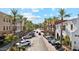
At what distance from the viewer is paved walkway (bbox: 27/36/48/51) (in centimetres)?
183

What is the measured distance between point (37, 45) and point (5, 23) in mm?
376

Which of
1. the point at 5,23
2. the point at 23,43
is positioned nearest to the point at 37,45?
the point at 23,43

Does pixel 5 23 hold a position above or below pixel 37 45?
above

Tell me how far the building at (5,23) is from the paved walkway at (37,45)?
253mm

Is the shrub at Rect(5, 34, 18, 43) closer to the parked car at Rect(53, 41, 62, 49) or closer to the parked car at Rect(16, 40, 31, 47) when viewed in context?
the parked car at Rect(16, 40, 31, 47)

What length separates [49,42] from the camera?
185 cm

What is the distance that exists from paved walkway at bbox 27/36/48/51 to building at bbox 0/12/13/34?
253 millimetres

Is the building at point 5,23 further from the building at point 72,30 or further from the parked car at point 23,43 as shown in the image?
the building at point 72,30

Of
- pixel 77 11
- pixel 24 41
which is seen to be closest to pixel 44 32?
pixel 24 41

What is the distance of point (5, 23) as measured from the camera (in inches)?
71.4

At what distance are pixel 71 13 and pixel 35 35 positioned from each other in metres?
0.41

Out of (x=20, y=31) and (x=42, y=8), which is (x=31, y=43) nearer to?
(x=20, y=31)

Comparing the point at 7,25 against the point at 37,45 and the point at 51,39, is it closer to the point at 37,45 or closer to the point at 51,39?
the point at 37,45

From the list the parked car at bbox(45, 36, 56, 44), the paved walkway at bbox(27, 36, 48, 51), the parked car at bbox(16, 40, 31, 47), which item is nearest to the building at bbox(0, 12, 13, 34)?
the parked car at bbox(16, 40, 31, 47)
